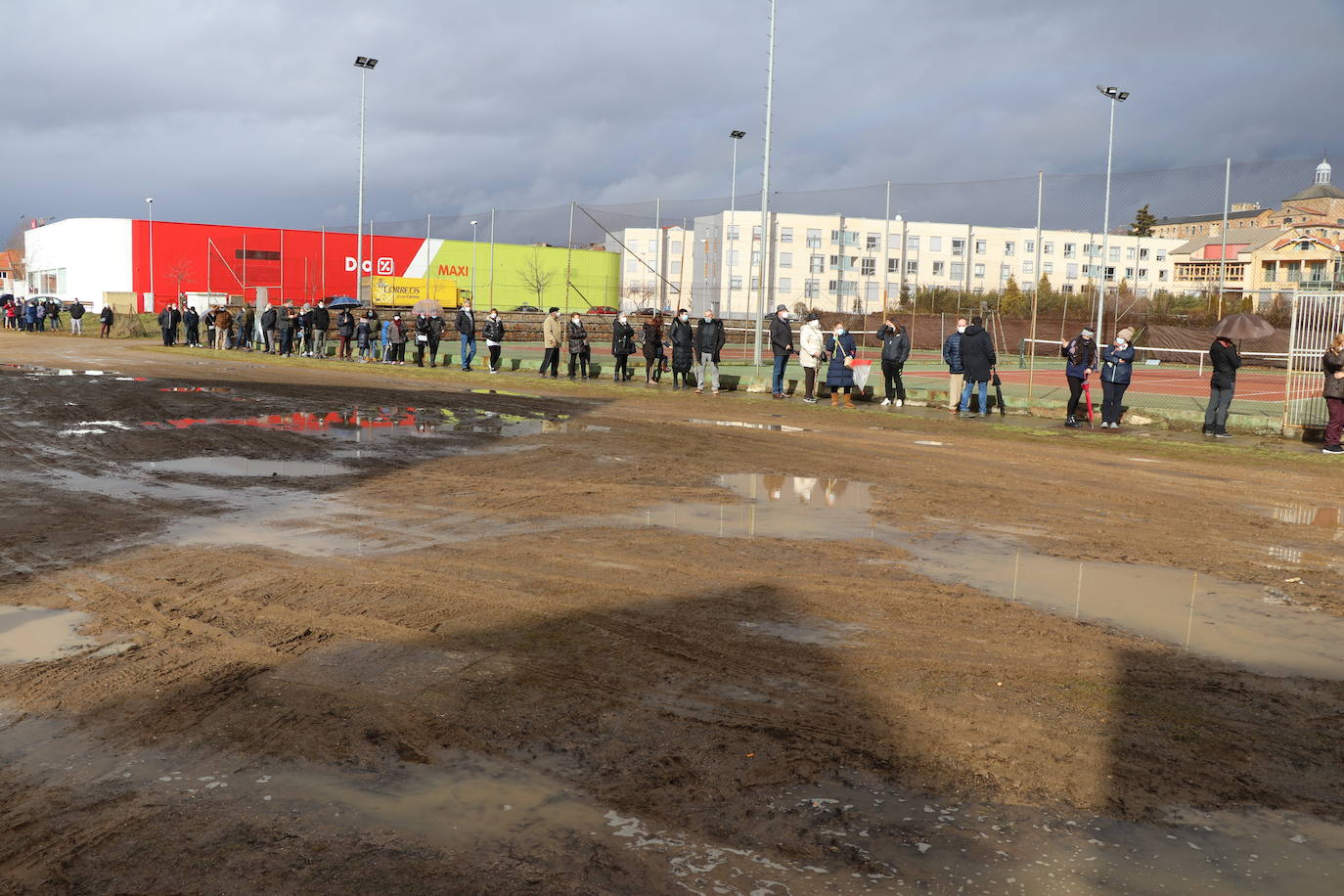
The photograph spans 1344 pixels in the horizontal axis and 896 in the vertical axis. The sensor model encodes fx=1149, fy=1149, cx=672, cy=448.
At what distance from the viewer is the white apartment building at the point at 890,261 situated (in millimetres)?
35075

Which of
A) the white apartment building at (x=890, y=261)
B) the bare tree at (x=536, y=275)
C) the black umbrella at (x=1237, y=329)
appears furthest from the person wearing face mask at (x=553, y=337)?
the bare tree at (x=536, y=275)

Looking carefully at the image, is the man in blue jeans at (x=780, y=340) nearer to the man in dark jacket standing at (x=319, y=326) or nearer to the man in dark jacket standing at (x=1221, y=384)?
the man in dark jacket standing at (x=1221, y=384)

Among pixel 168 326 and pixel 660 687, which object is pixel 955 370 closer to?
pixel 660 687

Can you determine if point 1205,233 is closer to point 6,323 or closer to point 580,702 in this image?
point 580,702

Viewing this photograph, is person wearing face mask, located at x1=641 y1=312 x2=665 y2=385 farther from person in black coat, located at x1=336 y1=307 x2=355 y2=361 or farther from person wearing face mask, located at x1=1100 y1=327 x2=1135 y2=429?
person in black coat, located at x1=336 y1=307 x2=355 y2=361

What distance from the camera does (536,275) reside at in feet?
194

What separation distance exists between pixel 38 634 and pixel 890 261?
40.6 metres

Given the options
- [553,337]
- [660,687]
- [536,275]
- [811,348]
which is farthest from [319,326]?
[660,687]

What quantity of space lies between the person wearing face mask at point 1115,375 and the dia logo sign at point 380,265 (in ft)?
193

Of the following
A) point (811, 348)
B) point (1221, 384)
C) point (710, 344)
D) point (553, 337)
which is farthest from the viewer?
point (553, 337)

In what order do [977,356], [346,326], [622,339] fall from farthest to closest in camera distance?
[346,326] → [622,339] → [977,356]

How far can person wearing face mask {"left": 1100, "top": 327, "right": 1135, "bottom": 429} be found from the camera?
1845 cm

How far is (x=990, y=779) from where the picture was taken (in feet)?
14.3

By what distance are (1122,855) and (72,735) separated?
396cm
